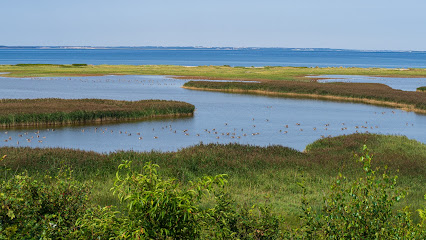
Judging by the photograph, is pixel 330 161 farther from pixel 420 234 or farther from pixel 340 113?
pixel 340 113

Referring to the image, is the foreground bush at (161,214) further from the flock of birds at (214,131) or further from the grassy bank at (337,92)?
the grassy bank at (337,92)

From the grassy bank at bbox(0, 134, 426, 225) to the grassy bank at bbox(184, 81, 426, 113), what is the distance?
125 feet

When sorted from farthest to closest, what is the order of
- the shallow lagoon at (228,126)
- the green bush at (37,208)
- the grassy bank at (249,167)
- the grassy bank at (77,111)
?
the grassy bank at (77,111)
the shallow lagoon at (228,126)
the grassy bank at (249,167)
the green bush at (37,208)

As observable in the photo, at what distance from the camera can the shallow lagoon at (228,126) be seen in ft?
127

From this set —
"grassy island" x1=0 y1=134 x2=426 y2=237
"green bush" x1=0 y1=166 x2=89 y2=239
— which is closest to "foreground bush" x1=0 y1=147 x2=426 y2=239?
"green bush" x1=0 y1=166 x2=89 y2=239

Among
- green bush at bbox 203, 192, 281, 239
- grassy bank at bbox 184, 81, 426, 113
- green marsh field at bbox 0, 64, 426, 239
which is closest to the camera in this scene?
green marsh field at bbox 0, 64, 426, 239

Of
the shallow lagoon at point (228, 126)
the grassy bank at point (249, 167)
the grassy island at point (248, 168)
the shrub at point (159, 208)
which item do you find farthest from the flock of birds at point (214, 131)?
the shrub at point (159, 208)

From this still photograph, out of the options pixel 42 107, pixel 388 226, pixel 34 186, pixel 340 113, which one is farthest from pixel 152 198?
pixel 340 113

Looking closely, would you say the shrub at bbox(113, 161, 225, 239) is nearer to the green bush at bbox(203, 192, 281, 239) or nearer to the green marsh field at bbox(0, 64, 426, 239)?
the green marsh field at bbox(0, 64, 426, 239)

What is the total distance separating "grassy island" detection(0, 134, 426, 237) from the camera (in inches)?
757

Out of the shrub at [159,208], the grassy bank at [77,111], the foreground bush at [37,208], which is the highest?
the shrub at [159,208]

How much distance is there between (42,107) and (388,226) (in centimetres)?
4440

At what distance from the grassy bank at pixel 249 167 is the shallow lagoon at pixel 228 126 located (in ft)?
32.2

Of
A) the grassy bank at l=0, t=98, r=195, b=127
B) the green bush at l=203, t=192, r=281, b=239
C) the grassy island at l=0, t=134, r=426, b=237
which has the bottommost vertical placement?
the grassy bank at l=0, t=98, r=195, b=127
